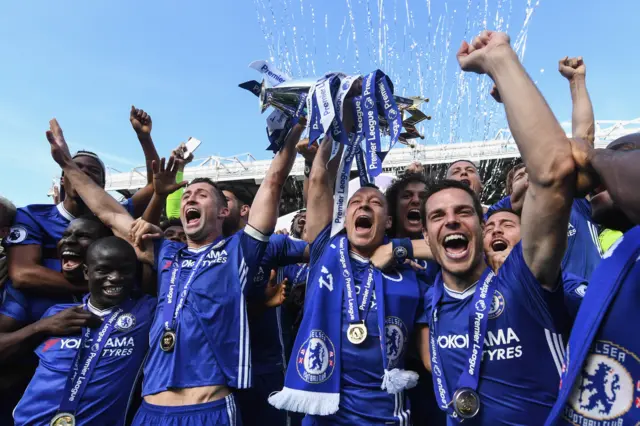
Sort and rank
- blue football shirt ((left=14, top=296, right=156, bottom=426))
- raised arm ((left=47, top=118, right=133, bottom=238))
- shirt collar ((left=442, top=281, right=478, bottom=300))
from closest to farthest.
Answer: shirt collar ((left=442, top=281, right=478, bottom=300)), blue football shirt ((left=14, top=296, right=156, bottom=426)), raised arm ((left=47, top=118, right=133, bottom=238))

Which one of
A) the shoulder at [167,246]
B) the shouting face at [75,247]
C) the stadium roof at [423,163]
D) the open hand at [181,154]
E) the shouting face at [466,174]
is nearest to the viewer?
the shoulder at [167,246]

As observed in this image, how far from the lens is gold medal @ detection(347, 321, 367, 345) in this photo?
277 centimetres

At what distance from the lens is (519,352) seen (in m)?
2.07

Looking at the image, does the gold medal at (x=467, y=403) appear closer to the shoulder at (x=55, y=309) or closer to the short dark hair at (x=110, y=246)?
the short dark hair at (x=110, y=246)

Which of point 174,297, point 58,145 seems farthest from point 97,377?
point 58,145

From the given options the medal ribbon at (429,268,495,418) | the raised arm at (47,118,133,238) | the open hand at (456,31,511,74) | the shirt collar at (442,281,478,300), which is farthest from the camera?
the raised arm at (47,118,133,238)

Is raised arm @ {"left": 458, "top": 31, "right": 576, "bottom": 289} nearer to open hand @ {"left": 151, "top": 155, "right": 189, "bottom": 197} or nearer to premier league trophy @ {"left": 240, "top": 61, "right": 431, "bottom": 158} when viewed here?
premier league trophy @ {"left": 240, "top": 61, "right": 431, "bottom": 158}

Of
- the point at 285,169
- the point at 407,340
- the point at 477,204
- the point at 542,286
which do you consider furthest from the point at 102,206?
the point at 542,286

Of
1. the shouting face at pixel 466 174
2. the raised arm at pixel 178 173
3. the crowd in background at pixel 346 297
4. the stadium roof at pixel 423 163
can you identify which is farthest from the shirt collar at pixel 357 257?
the stadium roof at pixel 423 163

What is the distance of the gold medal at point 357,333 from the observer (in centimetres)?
277

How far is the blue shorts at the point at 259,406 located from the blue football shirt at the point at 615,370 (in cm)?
266

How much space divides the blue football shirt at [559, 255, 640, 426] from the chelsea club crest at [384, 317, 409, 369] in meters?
1.33

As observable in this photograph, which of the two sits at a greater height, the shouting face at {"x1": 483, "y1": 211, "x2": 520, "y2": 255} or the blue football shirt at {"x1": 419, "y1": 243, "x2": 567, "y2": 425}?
the shouting face at {"x1": 483, "y1": 211, "x2": 520, "y2": 255}

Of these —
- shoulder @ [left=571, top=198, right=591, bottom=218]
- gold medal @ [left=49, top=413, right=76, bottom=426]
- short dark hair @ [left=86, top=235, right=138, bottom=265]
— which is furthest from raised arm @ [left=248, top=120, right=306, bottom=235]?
shoulder @ [left=571, top=198, right=591, bottom=218]
